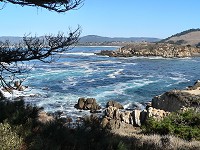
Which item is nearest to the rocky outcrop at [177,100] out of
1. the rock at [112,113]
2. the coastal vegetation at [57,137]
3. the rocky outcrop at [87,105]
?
the rock at [112,113]

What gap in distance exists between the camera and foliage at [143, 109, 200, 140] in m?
11.6

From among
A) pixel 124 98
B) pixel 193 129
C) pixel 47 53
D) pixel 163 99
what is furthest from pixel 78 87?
pixel 47 53

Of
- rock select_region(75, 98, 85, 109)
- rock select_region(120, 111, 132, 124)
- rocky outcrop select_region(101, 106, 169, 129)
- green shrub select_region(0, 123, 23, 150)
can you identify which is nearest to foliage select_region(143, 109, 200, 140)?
green shrub select_region(0, 123, 23, 150)

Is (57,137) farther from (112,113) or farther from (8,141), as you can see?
(112,113)

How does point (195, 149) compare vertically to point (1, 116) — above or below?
below

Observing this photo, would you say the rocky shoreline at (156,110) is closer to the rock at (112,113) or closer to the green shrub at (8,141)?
the rock at (112,113)

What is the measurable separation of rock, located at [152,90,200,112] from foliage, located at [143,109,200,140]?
27.1ft

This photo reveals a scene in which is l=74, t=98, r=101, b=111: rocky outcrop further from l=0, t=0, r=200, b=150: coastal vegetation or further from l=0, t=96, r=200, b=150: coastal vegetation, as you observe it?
l=0, t=96, r=200, b=150: coastal vegetation

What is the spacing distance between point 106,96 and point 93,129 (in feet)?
83.9

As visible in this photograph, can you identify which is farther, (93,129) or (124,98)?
(124,98)

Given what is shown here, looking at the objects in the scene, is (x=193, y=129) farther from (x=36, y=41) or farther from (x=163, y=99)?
(x=163, y=99)

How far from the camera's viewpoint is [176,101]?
22516 mm

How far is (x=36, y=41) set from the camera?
8.87m

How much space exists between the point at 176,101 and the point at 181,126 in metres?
10.6
